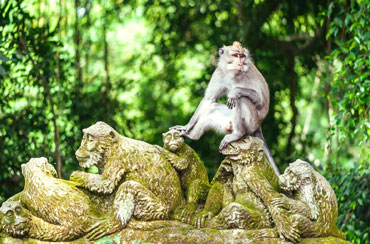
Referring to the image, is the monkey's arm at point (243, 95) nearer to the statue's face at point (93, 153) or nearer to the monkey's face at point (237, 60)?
the monkey's face at point (237, 60)

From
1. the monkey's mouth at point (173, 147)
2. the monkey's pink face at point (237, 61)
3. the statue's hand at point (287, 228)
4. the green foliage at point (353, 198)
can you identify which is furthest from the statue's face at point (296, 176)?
the green foliage at point (353, 198)

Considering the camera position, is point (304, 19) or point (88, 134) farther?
point (304, 19)

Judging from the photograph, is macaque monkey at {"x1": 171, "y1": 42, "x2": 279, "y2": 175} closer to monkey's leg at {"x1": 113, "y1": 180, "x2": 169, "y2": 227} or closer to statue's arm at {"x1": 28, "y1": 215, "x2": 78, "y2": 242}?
monkey's leg at {"x1": 113, "y1": 180, "x2": 169, "y2": 227}

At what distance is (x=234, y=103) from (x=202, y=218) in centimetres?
136

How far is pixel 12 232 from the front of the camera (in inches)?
Answer: 186

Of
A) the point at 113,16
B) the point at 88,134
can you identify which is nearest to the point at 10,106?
the point at 113,16

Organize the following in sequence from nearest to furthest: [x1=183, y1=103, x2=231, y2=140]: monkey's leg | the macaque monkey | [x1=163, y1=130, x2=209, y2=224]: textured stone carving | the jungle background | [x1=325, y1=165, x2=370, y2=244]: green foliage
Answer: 1. [x1=163, y1=130, x2=209, y2=224]: textured stone carving
2. the macaque monkey
3. [x1=183, y1=103, x2=231, y2=140]: monkey's leg
4. [x1=325, y1=165, x2=370, y2=244]: green foliage
5. the jungle background

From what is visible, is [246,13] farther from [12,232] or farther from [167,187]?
[12,232]

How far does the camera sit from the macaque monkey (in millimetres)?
5664

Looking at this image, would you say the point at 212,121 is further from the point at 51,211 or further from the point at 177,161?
the point at 51,211

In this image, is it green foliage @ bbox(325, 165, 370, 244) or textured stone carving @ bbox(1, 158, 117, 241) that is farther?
green foliage @ bbox(325, 165, 370, 244)

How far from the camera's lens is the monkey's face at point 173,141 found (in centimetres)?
532

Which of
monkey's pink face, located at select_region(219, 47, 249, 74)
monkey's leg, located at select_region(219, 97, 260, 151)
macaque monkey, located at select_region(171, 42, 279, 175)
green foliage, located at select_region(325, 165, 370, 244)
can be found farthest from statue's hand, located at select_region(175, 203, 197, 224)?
green foliage, located at select_region(325, 165, 370, 244)

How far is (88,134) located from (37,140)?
4360 mm
